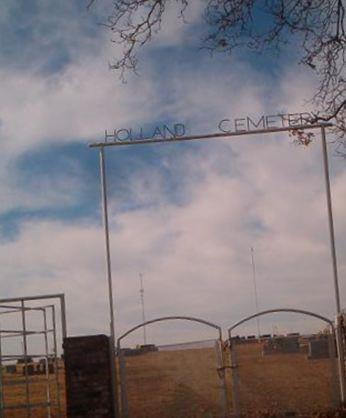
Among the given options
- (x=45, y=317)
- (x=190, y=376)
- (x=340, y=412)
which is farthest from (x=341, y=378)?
(x=45, y=317)

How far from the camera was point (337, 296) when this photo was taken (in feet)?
58.2

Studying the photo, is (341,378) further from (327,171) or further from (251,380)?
(327,171)

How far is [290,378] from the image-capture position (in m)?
17.8

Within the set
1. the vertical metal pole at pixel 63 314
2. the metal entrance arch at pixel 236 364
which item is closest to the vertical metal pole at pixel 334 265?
the metal entrance arch at pixel 236 364

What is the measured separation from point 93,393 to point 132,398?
8.15 feet

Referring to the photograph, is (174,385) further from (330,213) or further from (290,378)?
(330,213)

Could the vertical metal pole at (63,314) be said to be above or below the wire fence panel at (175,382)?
above

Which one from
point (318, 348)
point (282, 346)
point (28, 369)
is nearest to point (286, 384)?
point (282, 346)

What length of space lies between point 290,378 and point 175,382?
2.39 m

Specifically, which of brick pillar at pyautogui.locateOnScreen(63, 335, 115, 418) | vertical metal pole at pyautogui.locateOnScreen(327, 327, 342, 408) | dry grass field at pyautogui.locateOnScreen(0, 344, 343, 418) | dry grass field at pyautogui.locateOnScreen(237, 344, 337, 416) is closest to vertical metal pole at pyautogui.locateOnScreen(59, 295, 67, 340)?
brick pillar at pyautogui.locateOnScreen(63, 335, 115, 418)

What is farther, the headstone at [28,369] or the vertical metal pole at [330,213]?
the vertical metal pole at [330,213]

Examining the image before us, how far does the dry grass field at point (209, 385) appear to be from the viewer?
17516 mm

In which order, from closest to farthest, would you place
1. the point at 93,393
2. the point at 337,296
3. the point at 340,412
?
the point at 93,393 → the point at 340,412 → the point at 337,296

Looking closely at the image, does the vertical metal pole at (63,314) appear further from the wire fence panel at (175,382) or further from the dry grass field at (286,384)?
the dry grass field at (286,384)
